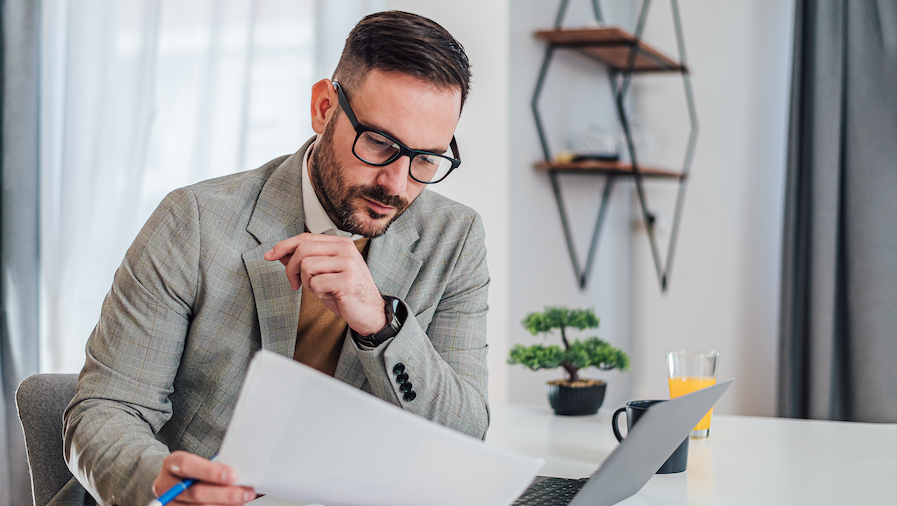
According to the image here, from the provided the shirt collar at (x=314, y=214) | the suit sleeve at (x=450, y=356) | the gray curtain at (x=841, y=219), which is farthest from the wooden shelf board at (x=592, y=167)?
the shirt collar at (x=314, y=214)

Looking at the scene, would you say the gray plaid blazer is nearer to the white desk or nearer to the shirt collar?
the shirt collar

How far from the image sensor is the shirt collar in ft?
3.84

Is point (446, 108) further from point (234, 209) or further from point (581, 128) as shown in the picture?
point (581, 128)

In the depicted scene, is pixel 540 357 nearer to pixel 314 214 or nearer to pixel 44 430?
pixel 314 214

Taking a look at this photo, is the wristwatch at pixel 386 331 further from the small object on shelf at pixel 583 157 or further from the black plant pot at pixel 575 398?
the small object on shelf at pixel 583 157

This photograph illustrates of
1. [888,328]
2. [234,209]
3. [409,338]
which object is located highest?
[234,209]

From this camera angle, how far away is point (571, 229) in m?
2.67

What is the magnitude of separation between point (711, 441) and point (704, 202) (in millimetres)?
1923

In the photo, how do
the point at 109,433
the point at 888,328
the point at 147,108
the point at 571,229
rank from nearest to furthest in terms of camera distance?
the point at 109,433 < the point at 147,108 < the point at 888,328 < the point at 571,229

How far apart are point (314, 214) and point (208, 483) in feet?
1.97

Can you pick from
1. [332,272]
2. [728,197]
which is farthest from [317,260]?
[728,197]

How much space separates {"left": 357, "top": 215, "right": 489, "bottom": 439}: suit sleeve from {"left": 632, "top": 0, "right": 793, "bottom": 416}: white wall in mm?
1937

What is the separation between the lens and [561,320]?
4.98ft

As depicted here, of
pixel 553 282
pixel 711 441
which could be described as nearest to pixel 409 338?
pixel 711 441
